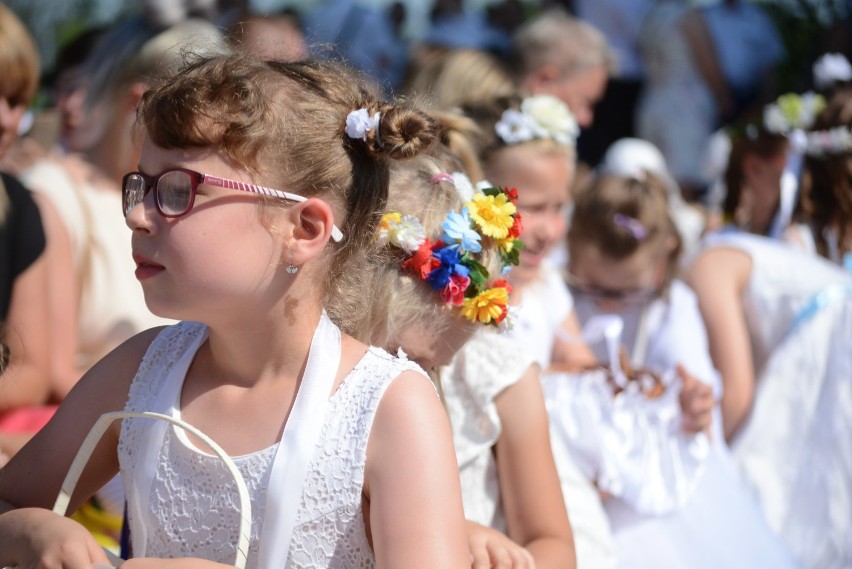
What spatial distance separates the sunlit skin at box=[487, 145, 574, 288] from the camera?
347cm

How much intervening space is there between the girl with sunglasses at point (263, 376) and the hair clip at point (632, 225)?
8.64ft

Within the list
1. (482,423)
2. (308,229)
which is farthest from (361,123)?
(482,423)

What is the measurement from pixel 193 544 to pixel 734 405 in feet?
9.94

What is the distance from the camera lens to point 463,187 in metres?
2.34

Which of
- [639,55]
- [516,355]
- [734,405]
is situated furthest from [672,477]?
[639,55]

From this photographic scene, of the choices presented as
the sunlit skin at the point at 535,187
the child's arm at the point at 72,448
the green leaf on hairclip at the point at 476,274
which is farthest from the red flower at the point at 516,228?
the sunlit skin at the point at 535,187

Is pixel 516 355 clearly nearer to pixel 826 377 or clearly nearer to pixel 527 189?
pixel 527 189

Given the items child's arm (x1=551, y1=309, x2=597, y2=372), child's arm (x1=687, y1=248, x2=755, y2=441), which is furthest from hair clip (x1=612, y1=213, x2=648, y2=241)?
child's arm (x1=551, y1=309, x2=597, y2=372)

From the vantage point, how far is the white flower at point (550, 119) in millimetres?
3592

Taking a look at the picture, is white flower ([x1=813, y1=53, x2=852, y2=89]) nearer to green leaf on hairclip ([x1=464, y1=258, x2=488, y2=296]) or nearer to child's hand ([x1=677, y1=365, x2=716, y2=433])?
child's hand ([x1=677, y1=365, x2=716, y2=433])

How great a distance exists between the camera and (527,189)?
3.50 m

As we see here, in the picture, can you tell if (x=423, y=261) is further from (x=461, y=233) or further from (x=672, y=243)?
(x=672, y=243)

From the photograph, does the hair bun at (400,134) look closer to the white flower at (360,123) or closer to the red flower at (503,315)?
the white flower at (360,123)

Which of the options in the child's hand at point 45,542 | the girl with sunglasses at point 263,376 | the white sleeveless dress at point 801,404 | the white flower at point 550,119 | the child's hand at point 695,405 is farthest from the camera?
the white sleeveless dress at point 801,404
